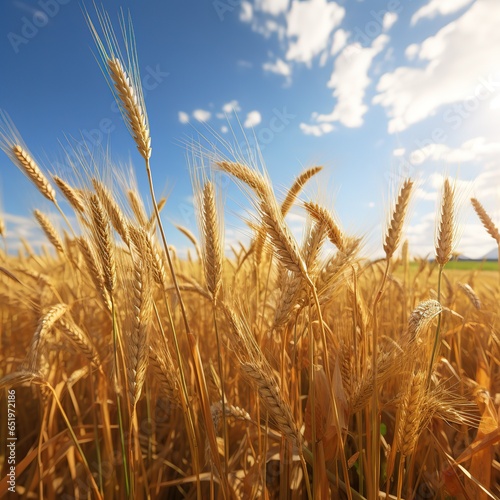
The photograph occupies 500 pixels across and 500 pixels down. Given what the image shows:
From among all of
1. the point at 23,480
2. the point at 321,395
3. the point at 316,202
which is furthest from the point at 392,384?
the point at 23,480

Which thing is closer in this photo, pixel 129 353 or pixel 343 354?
pixel 129 353

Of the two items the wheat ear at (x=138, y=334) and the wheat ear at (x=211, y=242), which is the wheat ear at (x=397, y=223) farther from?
the wheat ear at (x=138, y=334)

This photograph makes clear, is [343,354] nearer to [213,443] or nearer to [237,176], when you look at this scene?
[213,443]


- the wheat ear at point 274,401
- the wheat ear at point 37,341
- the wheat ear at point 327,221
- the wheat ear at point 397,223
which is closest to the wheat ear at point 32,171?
→ the wheat ear at point 37,341

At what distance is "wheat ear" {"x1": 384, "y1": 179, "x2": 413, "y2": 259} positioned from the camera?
1.61m

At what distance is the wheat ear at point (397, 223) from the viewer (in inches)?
63.2

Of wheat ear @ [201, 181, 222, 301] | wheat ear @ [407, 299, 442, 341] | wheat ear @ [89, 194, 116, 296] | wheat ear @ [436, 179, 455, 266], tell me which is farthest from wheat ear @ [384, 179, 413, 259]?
wheat ear @ [89, 194, 116, 296]

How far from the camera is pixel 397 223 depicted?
5.37ft

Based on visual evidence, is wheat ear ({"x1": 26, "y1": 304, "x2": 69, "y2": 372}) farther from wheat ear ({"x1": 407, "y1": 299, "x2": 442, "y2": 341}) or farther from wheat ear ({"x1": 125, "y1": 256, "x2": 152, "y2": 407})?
wheat ear ({"x1": 407, "y1": 299, "x2": 442, "y2": 341})

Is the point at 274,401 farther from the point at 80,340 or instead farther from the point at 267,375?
the point at 80,340

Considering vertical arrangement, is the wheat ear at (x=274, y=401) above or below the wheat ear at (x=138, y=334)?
below

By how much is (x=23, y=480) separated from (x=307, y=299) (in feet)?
6.23

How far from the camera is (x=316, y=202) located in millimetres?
1475

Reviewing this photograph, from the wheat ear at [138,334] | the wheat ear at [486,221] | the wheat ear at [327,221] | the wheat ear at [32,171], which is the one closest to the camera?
the wheat ear at [138,334]
